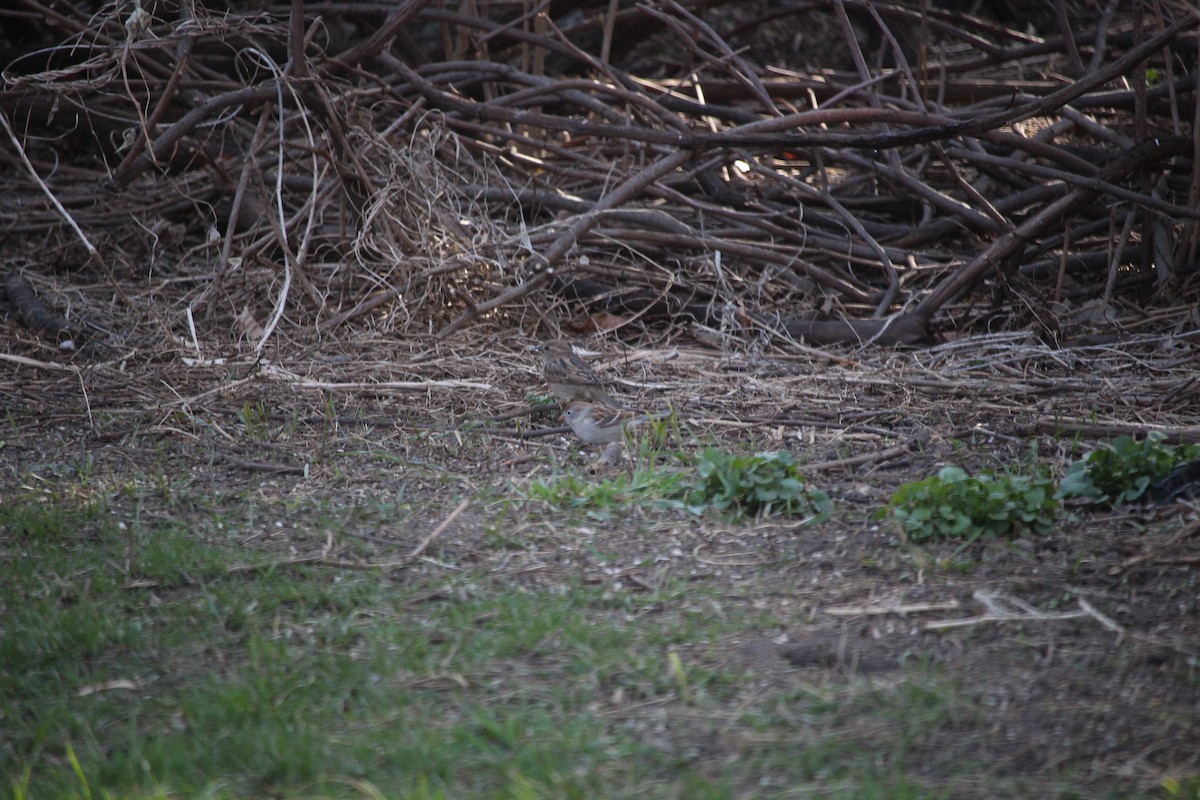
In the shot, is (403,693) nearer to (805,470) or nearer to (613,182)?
(805,470)

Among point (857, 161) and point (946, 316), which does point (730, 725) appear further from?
point (857, 161)

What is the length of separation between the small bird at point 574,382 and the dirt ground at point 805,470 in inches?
8.8

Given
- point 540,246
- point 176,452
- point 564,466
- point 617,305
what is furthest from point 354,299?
point 564,466

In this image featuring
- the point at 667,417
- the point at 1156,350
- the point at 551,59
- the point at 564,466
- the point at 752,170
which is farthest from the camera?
the point at 551,59

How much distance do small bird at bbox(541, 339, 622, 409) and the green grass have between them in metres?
1.65

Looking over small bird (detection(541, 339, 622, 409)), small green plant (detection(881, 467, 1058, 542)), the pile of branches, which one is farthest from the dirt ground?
the pile of branches

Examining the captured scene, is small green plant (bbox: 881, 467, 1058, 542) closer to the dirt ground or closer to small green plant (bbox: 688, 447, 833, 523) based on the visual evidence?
the dirt ground

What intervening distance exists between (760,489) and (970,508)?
74 cm

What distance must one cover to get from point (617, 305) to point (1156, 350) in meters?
3.20

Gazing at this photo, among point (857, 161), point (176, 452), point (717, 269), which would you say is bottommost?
point (176, 452)

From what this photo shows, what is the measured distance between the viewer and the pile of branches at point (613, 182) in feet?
22.1

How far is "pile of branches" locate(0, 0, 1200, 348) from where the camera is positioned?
672cm

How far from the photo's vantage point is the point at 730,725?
2779 millimetres

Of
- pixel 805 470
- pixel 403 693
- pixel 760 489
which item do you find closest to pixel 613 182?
pixel 805 470
